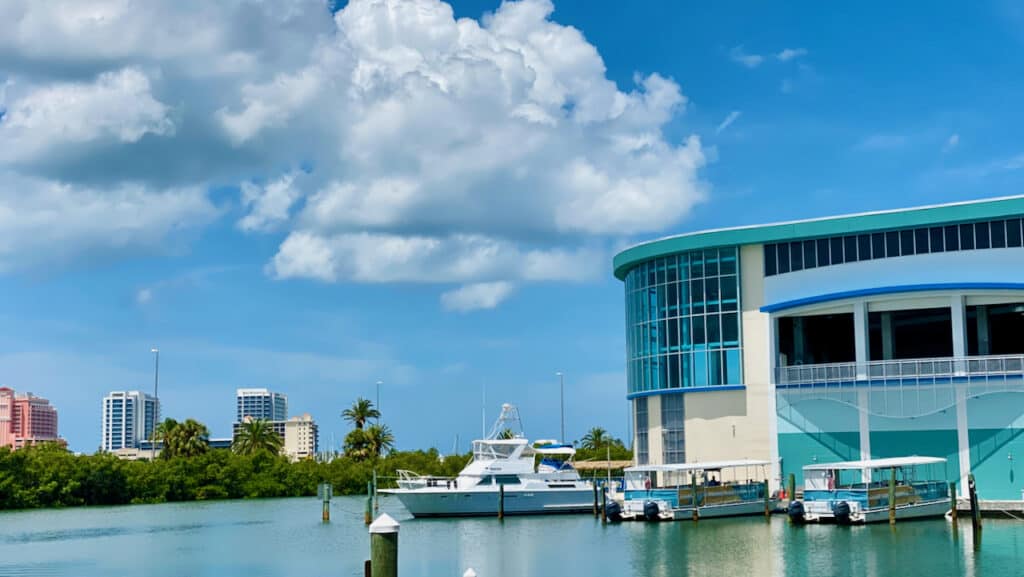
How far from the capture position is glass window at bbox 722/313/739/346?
58438mm

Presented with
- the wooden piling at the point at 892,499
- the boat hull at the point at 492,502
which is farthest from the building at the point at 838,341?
the wooden piling at the point at 892,499

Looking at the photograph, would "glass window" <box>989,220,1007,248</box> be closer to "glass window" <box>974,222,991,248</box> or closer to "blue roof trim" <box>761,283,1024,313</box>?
"glass window" <box>974,222,991,248</box>

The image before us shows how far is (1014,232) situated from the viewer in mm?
51938

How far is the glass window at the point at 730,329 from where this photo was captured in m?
58.4

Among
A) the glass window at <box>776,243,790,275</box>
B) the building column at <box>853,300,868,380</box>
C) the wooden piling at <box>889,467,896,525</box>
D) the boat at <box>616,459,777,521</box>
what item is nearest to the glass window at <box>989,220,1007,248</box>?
the building column at <box>853,300,868,380</box>

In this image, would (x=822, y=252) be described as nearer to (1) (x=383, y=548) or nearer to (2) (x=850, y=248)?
(2) (x=850, y=248)

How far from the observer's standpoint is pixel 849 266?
55594 mm

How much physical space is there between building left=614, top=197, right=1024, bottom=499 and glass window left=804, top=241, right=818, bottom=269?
8 cm

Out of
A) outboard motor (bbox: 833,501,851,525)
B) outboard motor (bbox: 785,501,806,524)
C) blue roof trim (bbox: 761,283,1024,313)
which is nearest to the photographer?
outboard motor (bbox: 833,501,851,525)

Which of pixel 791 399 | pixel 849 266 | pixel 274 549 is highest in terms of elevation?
pixel 849 266

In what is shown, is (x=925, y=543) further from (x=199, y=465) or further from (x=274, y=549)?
(x=199, y=465)

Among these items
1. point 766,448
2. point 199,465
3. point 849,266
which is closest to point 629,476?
point 766,448

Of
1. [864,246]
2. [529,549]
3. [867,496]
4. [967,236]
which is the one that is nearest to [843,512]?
[867,496]

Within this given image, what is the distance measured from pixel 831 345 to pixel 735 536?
1920cm
